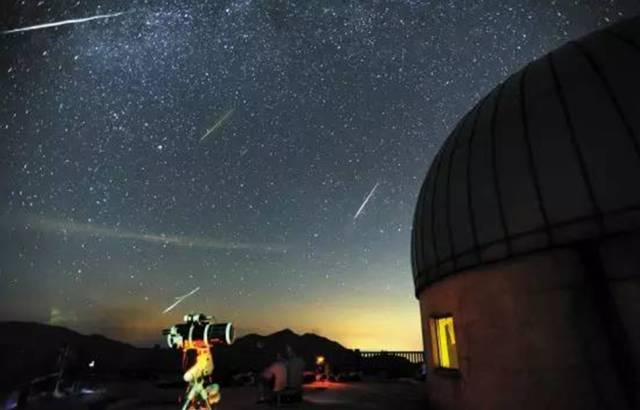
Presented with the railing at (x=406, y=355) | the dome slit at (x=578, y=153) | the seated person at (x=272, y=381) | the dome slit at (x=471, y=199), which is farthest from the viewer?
the railing at (x=406, y=355)

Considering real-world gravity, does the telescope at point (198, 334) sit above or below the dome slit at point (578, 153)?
below

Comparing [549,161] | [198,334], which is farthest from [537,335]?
[198,334]

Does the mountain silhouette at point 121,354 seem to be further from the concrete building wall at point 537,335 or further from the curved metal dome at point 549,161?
the curved metal dome at point 549,161

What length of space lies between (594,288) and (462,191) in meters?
3.22

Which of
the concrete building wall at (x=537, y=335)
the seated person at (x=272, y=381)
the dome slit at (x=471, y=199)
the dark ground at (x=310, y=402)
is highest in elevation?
the dome slit at (x=471, y=199)

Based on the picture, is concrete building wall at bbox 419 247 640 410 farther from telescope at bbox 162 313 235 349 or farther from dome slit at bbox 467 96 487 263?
telescope at bbox 162 313 235 349

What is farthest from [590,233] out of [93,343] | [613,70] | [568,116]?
[93,343]

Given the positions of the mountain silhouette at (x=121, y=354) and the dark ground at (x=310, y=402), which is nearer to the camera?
the dark ground at (x=310, y=402)

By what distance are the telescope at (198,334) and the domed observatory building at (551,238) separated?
5.24 metres

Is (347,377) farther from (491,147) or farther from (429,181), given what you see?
(491,147)

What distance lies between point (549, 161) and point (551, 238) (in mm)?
1441

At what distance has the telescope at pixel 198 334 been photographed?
8.77 metres

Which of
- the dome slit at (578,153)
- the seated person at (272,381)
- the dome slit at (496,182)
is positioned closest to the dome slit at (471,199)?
the dome slit at (496,182)

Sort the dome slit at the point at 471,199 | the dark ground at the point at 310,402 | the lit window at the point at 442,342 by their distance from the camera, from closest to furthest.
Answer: the dome slit at the point at 471,199
the lit window at the point at 442,342
the dark ground at the point at 310,402
